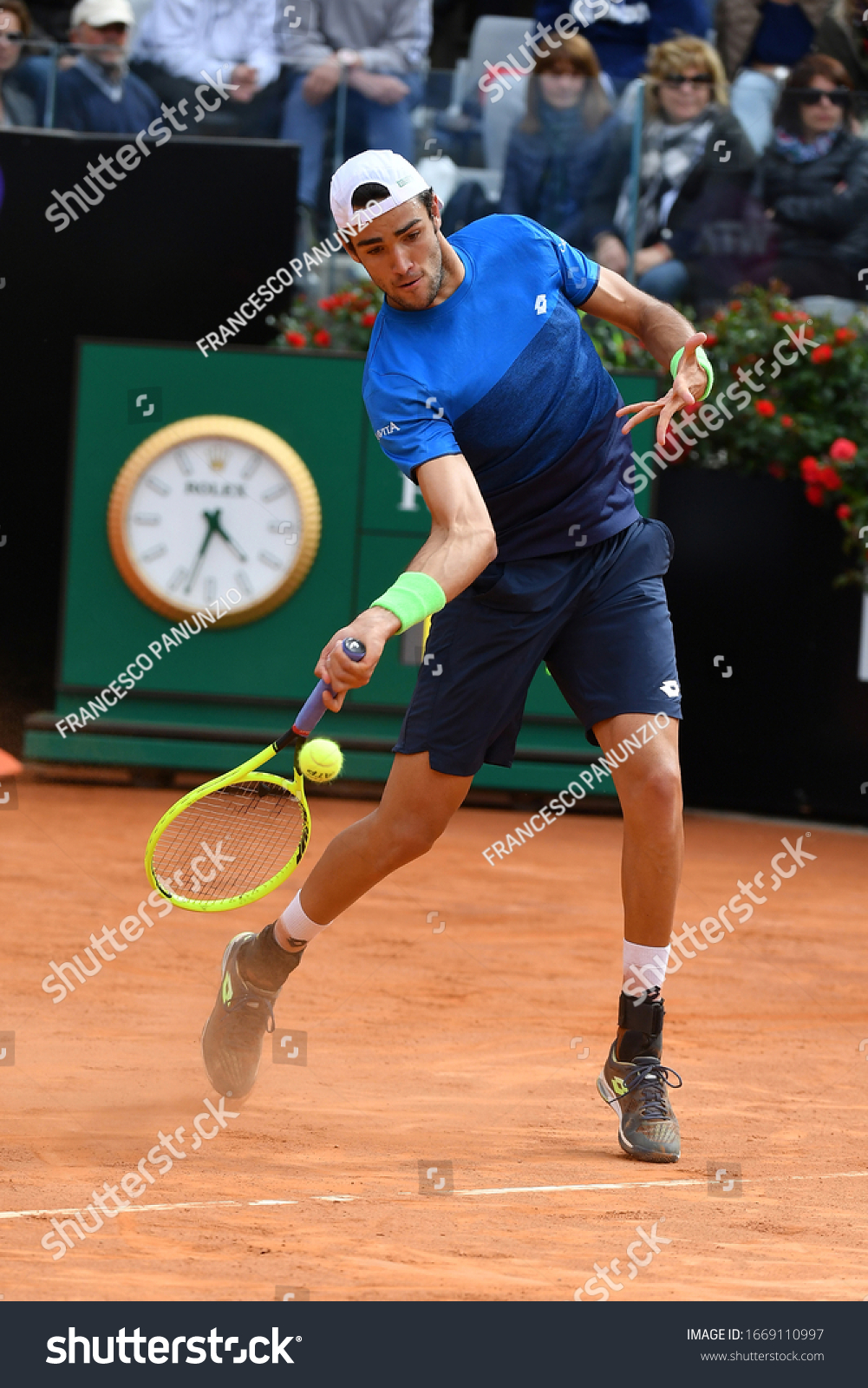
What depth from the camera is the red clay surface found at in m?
2.57

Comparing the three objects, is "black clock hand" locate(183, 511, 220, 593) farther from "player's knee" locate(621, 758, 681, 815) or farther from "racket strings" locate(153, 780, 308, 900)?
"player's knee" locate(621, 758, 681, 815)

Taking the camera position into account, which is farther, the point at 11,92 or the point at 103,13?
the point at 103,13

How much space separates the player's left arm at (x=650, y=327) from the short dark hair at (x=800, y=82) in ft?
17.1

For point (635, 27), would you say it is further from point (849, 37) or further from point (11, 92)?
point (11, 92)

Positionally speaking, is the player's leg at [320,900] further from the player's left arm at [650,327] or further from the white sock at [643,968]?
the player's left arm at [650,327]

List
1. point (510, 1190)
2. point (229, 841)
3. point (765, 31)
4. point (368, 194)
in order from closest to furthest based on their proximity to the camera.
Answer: point (510, 1190) → point (368, 194) → point (229, 841) → point (765, 31)

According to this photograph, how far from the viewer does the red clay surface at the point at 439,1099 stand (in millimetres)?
2574

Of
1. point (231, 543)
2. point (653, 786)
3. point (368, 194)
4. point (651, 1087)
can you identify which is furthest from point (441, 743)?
point (231, 543)

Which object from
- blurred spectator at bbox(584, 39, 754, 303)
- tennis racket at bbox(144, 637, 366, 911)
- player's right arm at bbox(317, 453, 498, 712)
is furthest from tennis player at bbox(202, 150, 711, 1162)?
blurred spectator at bbox(584, 39, 754, 303)

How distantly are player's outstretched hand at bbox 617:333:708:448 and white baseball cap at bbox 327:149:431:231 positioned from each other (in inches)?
23.2

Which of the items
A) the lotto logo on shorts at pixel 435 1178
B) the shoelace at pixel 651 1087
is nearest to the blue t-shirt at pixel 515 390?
the shoelace at pixel 651 1087

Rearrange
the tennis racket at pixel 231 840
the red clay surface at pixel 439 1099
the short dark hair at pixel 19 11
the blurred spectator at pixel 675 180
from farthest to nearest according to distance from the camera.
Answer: the short dark hair at pixel 19 11
the blurred spectator at pixel 675 180
the tennis racket at pixel 231 840
the red clay surface at pixel 439 1099

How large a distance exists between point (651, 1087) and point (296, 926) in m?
0.79

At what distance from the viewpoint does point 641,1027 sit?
343 centimetres
